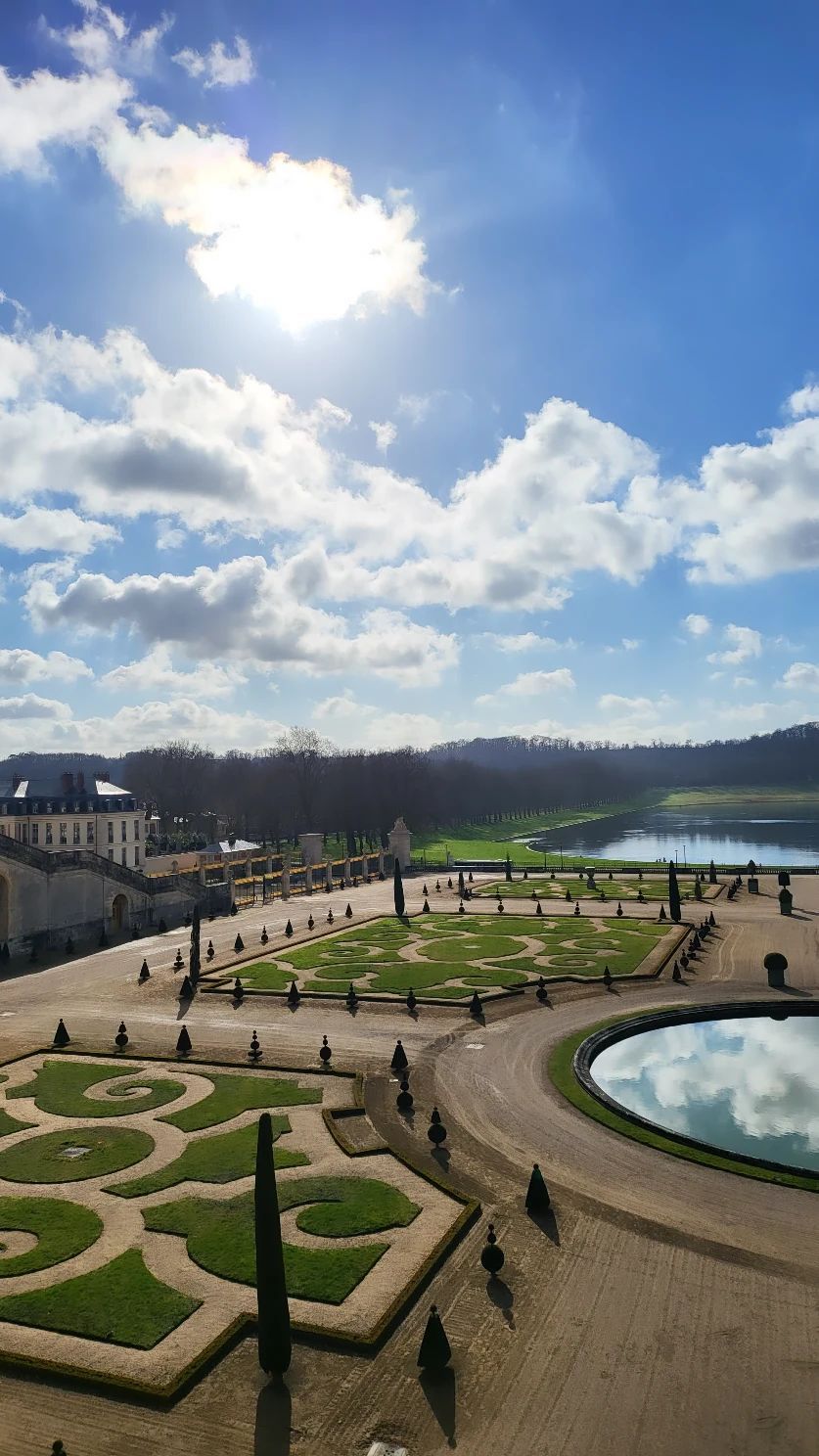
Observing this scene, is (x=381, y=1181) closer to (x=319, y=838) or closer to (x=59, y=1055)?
(x=59, y=1055)

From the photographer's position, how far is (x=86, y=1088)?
32.4 metres


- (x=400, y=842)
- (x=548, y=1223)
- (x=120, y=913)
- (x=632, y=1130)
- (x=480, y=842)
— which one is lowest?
(x=632, y=1130)

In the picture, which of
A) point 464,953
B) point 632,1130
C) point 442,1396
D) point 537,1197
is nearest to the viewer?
point 442,1396

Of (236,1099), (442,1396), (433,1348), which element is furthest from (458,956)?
(442,1396)

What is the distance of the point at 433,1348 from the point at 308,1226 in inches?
249

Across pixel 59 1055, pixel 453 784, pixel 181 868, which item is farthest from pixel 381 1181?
pixel 453 784

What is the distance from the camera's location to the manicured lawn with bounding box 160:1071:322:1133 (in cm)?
2886

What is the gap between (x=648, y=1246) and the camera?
2028 cm

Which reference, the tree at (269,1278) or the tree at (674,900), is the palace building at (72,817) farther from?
the tree at (269,1278)

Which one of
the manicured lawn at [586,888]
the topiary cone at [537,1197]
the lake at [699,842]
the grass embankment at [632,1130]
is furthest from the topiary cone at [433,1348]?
the lake at [699,842]

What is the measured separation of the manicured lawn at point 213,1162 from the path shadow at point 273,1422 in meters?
9.01

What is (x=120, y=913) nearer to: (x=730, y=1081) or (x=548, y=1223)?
(x=730, y=1081)

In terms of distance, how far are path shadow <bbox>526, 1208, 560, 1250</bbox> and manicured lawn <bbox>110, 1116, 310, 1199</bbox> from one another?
6863 mm

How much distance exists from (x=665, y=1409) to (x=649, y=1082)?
1916cm
